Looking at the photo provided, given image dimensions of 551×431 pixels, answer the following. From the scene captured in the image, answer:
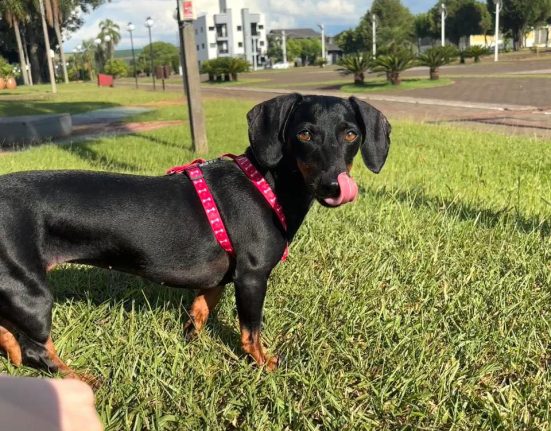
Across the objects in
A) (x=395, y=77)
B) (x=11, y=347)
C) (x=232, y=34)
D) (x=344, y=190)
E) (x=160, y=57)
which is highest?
(x=232, y=34)

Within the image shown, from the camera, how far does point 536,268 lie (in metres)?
3.08

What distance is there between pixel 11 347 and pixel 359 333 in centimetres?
167

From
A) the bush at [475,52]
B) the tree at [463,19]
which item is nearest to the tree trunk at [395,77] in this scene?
the bush at [475,52]

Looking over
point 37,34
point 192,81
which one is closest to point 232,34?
point 37,34

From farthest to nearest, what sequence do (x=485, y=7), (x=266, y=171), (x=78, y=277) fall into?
1. (x=485, y=7)
2. (x=78, y=277)
3. (x=266, y=171)

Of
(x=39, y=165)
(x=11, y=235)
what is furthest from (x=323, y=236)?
(x=39, y=165)

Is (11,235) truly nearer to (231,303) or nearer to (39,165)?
A: (231,303)

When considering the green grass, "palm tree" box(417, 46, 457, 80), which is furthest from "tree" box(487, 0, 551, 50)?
the green grass

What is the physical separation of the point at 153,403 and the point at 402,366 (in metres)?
1.07

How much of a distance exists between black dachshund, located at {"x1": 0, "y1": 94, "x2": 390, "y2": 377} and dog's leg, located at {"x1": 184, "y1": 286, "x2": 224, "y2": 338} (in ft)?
0.65

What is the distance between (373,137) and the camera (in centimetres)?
253

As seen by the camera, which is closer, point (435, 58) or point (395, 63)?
point (395, 63)

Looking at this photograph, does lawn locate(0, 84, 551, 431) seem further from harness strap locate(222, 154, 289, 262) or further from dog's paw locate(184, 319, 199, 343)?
harness strap locate(222, 154, 289, 262)

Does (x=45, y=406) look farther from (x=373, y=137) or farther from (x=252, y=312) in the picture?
(x=373, y=137)
